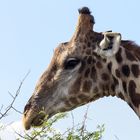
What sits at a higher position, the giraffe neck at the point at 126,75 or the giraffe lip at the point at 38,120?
the giraffe neck at the point at 126,75

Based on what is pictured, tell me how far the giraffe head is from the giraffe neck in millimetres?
92

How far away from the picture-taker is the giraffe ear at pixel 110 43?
893 cm

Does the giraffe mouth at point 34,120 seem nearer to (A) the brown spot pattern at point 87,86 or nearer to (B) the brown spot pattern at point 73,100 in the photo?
(B) the brown spot pattern at point 73,100

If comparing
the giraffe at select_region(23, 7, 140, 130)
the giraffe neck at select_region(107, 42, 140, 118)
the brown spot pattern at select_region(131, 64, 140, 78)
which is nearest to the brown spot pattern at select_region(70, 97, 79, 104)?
the giraffe at select_region(23, 7, 140, 130)

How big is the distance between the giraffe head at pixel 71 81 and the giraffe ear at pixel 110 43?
0.09 metres

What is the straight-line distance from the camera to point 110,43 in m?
9.00

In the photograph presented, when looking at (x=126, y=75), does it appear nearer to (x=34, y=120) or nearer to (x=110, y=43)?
(x=110, y=43)

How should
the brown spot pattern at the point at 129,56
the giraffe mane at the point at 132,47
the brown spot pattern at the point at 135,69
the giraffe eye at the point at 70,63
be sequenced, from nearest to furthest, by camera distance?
the brown spot pattern at the point at 135,69 → the brown spot pattern at the point at 129,56 → the giraffe mane at the point at 132,47 → the giraffe eye at the point at 70,63

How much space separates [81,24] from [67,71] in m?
0.92

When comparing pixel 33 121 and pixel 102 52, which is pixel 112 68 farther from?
pixel 33 121

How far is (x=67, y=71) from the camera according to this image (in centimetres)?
941

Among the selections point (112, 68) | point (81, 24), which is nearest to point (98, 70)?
point (112, 68)

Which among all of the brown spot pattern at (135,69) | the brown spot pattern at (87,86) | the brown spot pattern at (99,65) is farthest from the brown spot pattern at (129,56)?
the brown spot pattern at (87,86)

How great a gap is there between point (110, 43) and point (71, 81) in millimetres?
947
